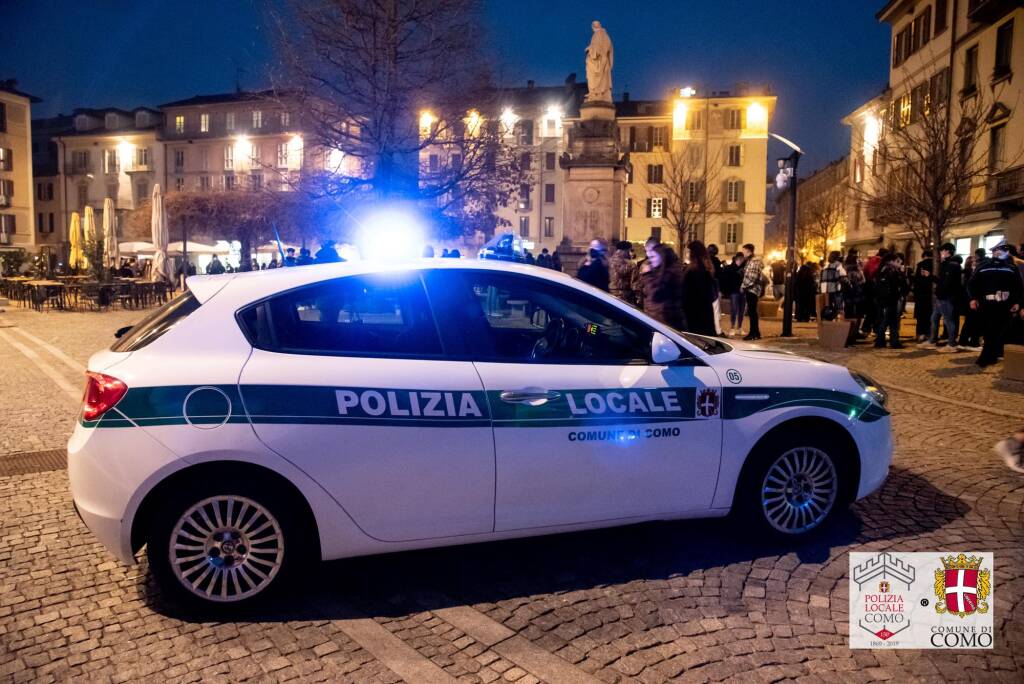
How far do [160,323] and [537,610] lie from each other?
2.27m

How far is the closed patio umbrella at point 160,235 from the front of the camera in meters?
26.4

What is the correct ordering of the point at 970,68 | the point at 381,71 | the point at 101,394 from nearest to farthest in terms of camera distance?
the point at 101,394, the point at 381,71, the point at 970,68

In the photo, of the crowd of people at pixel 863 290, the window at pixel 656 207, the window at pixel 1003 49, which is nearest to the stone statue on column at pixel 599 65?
the crowd of people at pixel 863 290

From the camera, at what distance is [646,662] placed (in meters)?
3.48

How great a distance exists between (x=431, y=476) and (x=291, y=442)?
659mm

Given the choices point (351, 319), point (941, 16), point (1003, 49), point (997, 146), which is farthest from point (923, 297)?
point (941, 16)

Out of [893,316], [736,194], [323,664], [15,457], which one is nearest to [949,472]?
[323,664]

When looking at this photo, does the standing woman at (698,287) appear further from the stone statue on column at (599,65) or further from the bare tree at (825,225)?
the bare tree at (825,225)

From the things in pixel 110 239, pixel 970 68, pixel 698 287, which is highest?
pixel 970 68

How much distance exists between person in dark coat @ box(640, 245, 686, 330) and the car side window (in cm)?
463

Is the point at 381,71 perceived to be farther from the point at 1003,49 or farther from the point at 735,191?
the point at 735,191

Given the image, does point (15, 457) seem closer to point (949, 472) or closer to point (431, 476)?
point (431, 476)

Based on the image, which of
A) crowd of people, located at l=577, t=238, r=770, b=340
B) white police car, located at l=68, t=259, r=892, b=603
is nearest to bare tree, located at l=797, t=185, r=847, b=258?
crowd of people, located at l=577, t=238, r=770, b=340

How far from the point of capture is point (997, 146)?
30938 mm
